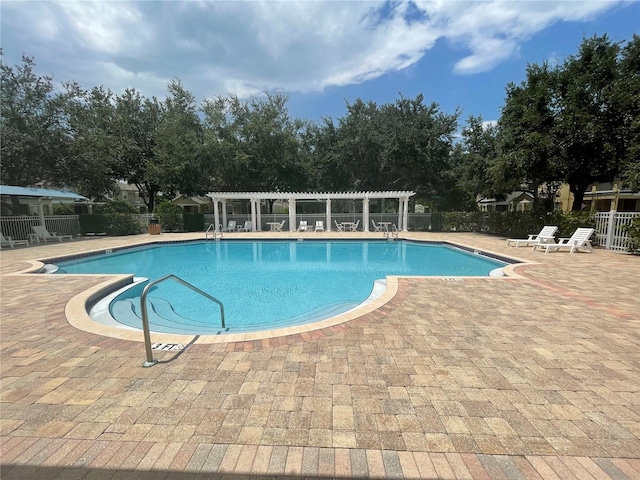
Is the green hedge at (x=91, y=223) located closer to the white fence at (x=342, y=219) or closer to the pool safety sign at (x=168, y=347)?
the white fence at (x=342, y=219)

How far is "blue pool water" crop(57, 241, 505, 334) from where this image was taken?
17.8 feet

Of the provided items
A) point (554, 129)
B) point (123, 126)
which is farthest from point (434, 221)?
point (123, 126)

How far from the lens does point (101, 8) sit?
209 inches

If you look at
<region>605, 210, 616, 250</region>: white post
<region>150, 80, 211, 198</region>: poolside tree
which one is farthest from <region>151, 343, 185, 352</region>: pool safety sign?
<region>150, 80, 211, 198</region>: poolside tree

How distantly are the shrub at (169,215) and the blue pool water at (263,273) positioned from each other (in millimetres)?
5389

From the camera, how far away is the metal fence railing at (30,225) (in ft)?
46.9

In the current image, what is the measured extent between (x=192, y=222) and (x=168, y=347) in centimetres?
1861

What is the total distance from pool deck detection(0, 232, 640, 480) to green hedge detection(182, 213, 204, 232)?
16775 millimetres

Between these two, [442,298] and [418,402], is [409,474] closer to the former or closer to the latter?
[418,402]

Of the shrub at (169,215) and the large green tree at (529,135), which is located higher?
the large green tree at (529,135)

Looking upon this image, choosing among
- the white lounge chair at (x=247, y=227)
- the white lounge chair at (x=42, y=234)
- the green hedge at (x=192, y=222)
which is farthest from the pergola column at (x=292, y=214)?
the white lounge chair at (x=42, y=234)

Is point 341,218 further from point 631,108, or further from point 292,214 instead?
point 631,108

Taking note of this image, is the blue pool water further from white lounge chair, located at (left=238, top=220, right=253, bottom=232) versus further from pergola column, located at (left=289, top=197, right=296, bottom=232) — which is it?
A: white lounge chair, located at (left=238, top=220, right=253, bottom=232)

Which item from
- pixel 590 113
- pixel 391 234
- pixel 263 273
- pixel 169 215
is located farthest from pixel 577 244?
pixel 169 215
